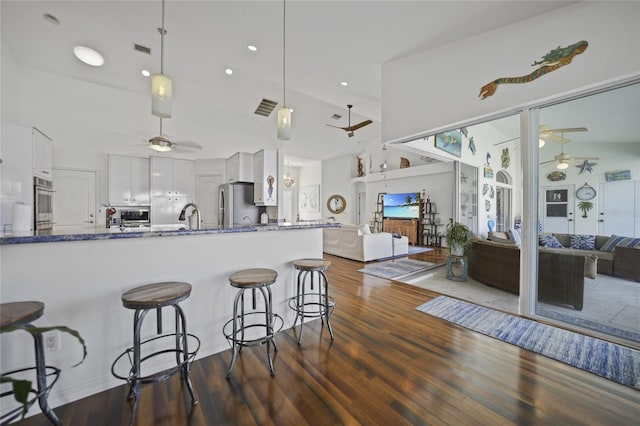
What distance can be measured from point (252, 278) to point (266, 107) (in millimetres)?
4251

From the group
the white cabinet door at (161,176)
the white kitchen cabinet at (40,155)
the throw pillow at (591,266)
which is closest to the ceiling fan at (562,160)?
the throw pillow at (591,266)

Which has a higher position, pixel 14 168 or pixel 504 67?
pixel 504 67

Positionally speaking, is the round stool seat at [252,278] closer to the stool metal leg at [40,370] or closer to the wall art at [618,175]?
the stool metal leg at [40,370]

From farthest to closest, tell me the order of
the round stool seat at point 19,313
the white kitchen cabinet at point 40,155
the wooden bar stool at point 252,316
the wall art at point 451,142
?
1. the wall art at point 451,142
2. the white kitchen cabinet at point 40,155
3. the wooden bar stool at point 252,316
4. the round stool seat at point 19,313

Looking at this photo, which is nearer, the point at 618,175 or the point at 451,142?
the point at 618,175

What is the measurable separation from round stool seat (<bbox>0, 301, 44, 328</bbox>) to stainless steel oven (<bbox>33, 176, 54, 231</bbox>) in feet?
9.10

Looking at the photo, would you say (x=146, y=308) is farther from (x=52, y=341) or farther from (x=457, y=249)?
(x=457, y=249)

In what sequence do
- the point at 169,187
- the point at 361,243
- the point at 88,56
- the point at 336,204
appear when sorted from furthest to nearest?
the point at 336,204 < the point at 169,187 < the point at 361,243 < the point at 88,56

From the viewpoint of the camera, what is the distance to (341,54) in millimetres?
3148

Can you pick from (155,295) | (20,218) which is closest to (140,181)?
(20,218)

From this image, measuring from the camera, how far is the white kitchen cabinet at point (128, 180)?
5.44 m

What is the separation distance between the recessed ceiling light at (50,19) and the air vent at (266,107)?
2794 millimetres

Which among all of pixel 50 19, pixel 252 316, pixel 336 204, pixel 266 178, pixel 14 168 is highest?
pixel 50 19

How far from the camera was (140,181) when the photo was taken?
19.0 ft
